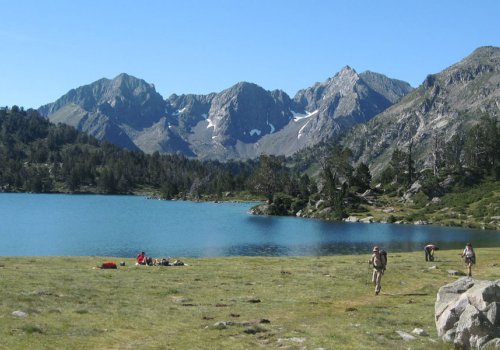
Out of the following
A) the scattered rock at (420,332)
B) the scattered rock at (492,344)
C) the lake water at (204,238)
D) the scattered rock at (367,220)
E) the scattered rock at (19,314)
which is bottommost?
the lake water at (204,238)

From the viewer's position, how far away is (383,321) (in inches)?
1103

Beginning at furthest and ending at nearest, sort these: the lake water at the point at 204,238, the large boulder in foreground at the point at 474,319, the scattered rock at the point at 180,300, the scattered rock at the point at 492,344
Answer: the lake water at the point at 204,238 < the scattered rock at the point at 180,300 < the large boulder in foreground at the point at 474,319 < the scattered rock at the point at 492,344

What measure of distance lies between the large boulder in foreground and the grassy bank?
693mm

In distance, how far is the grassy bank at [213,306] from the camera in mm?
23484

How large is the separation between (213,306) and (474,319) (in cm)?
1574

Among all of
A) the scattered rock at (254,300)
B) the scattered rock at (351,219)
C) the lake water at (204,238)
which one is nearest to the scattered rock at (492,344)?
the scattered rock at (254,300)

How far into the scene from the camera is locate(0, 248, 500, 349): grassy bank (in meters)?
23.5

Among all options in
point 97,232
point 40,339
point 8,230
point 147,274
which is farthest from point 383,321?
point 8,230

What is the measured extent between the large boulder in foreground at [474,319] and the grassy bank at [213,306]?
69 cm

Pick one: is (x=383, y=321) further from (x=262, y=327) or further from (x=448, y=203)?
(x=448, y=203)

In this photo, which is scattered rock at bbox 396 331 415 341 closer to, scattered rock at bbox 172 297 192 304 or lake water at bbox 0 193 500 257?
scattered rock at bbox 172 297 192 304

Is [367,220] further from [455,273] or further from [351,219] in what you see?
[455,273]

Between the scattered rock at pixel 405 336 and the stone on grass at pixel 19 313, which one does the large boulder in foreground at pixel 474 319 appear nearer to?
the scattered rock at pixel 405 336

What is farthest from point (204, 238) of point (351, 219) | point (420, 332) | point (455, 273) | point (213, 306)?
point (420, 332)
